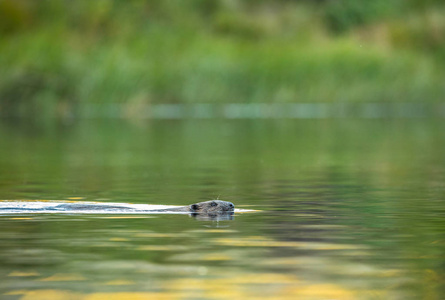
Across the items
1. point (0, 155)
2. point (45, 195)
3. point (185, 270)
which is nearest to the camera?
point (185, 270)

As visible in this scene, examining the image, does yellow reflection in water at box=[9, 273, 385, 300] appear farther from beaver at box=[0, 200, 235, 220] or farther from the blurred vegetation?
the blurred vegetation

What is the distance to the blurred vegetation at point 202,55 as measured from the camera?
4488cm

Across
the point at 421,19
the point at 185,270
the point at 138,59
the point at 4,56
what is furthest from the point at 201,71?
the point at 185,270

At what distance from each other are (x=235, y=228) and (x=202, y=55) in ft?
126

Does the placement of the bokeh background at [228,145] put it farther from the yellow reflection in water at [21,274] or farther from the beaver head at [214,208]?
the beaver head at [214,208]

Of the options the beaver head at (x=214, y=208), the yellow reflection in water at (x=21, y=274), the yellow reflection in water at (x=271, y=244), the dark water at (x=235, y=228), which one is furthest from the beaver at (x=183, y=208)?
the yellow reflection in water at (x=21, y=274)

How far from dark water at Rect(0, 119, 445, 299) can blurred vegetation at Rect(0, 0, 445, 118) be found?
1729 centimetres

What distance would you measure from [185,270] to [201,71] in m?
38.8

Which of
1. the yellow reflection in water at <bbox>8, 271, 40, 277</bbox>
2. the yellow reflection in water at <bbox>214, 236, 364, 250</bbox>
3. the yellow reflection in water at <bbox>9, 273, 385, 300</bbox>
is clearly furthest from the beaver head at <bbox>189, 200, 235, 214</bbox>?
the yellow reflection in water at <bbox>9, 273, 385, 300</bbox>

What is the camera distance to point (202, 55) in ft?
165

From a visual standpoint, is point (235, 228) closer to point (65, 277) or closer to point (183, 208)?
point (183, 208)

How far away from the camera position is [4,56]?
4438 centimetres

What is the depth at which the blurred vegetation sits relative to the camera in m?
44.9

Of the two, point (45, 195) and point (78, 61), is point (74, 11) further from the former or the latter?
point (45, 195)
